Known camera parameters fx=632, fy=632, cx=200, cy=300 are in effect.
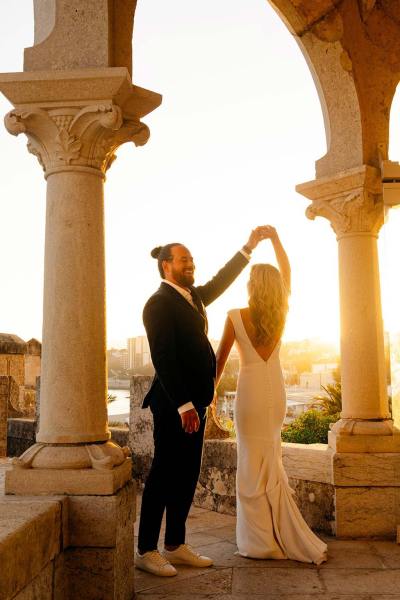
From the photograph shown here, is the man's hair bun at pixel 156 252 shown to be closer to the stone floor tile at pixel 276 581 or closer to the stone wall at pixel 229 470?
the stone floor tile at pixel 276 581

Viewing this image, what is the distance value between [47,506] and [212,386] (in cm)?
123

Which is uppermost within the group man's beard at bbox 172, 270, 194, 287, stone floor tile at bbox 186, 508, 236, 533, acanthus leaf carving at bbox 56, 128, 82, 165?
acanthus leaf carving at bbox 56, 128, 82, 165

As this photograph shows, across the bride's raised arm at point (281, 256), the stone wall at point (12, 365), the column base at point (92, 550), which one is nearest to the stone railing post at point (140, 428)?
the bride's raised arm at point (281, 256)

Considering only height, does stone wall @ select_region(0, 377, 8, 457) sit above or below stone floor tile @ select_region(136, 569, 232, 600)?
above

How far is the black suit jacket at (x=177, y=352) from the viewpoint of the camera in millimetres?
3275

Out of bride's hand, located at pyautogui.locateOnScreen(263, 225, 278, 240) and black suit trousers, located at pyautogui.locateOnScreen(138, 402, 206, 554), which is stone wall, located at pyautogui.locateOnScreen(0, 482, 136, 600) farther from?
bride's hand, located at pyautogui.locateOnScreen(263, 225, 278, 240)

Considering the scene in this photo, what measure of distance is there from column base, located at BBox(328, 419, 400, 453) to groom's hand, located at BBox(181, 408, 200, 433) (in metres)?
1.65

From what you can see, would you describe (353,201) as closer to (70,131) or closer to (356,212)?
(356,212)

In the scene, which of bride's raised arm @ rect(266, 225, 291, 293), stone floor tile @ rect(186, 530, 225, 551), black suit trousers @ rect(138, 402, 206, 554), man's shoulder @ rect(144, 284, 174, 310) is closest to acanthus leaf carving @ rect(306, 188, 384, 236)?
bride's raised arm @ rect(266, 225, 291, 293)

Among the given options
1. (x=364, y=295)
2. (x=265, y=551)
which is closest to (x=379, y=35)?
(x=364, y=295)

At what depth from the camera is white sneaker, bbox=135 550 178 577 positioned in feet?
10.8

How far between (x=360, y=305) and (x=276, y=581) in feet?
7.05

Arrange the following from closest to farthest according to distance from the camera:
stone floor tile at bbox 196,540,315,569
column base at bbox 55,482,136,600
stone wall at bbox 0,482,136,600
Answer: stone wall at bbox 0,482,136,600 < column base at bbox 55,482,136,600 < stone floor tile at bbox 196,540,315,569

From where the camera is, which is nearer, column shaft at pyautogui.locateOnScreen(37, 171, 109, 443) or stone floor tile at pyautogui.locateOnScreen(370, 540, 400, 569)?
column shaft at pyautogui.locateOnScreen(37, 171, 109, 443)
